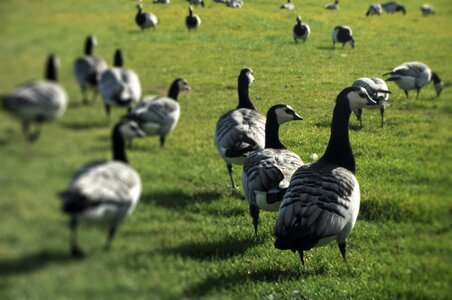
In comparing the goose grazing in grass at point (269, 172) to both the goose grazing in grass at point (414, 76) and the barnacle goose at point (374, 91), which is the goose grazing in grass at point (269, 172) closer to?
the barnacle goose at point (374, 91)

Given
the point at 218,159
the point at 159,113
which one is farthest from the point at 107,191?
the point at 218,159

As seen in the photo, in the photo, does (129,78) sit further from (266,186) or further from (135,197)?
(266,186)

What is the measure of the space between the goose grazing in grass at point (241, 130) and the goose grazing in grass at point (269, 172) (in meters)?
0.14

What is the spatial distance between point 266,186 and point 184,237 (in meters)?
2.59

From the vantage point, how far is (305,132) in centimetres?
535

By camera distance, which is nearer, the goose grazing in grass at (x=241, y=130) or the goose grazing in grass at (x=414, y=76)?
the goose grazing in grass at (x=241, y=130)

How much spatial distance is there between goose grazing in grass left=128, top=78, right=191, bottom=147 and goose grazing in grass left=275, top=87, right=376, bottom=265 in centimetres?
209

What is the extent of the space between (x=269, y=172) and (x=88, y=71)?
3.41 metres

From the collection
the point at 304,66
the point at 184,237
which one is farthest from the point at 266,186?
the point at 184,237

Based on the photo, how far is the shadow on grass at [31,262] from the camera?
190cm

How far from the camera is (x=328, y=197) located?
502cm

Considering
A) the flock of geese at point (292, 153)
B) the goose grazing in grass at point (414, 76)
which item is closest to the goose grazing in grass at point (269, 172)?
the flock of geese at point (292, 153)

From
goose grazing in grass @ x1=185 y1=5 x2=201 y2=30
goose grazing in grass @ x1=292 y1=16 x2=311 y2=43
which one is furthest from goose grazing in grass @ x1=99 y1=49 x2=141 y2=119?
goose grazing in grass @ x1=292 y1=16 x2=311 y2=43

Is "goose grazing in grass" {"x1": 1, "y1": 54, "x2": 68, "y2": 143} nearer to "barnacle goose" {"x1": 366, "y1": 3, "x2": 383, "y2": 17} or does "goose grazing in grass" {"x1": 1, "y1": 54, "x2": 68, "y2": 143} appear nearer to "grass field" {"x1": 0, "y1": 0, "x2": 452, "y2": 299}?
"grass field" {"x1": 0, "y1": 0, "x2": 452, "y2": 299}
